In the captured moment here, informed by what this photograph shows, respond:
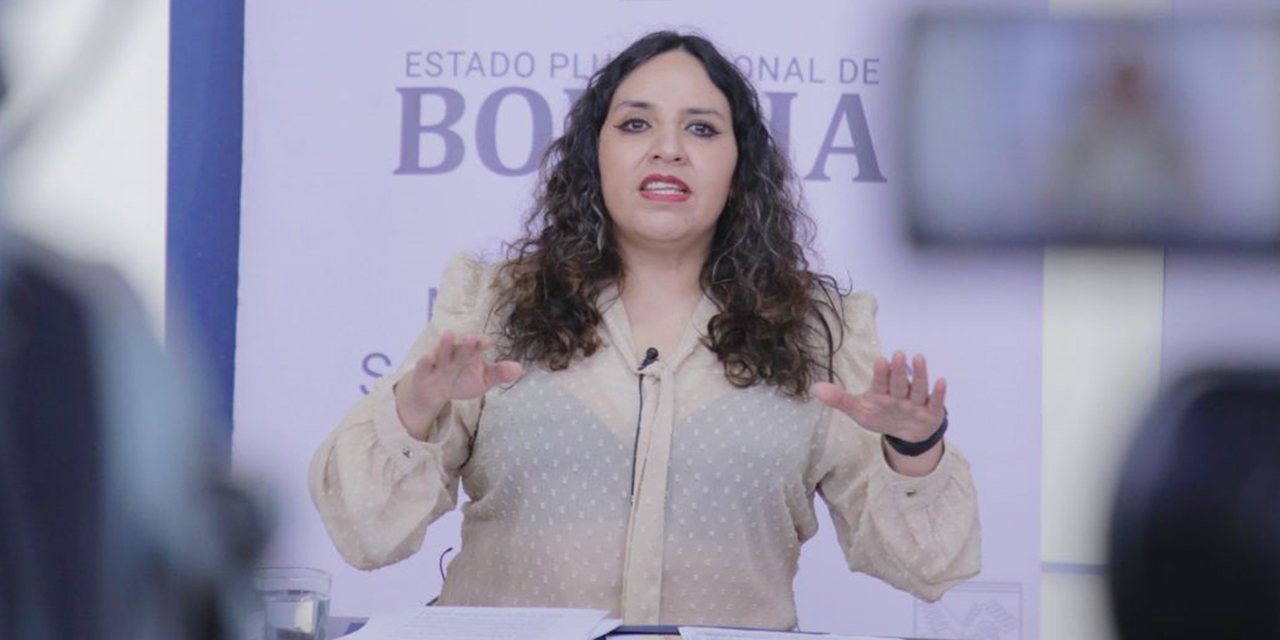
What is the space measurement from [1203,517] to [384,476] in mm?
1985

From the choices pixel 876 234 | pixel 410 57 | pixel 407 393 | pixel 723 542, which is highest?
pixel 410 57

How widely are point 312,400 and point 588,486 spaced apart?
0.99m

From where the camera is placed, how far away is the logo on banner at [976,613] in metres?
3.07

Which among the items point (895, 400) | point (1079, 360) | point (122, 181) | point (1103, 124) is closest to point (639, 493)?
point (895, 400)

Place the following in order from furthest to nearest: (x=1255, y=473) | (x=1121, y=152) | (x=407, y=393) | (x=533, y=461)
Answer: (x=1121, y=152)
(x=533, y=461)
(x=407, y=393)
(x=1255, y=473)

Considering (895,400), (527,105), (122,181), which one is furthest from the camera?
(527,105)

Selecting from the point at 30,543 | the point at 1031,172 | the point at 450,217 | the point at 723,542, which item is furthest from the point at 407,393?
the point at 30,543

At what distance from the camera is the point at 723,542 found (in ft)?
7.77

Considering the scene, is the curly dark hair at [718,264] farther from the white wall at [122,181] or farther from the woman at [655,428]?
the white wall at [122,181]

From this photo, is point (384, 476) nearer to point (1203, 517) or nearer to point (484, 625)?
point (484, 625)

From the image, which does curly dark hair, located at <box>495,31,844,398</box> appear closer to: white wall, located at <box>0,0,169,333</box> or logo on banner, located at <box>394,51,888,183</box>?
logo on banner, located at <box>394,51,888,183</box>

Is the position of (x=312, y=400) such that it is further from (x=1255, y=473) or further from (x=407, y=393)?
(x=1255, y=473)

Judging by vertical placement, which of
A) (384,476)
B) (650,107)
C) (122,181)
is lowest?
(384,476)

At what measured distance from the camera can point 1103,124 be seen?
9.86 ft
